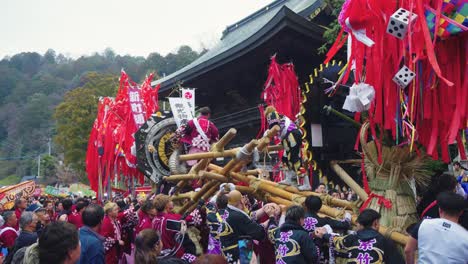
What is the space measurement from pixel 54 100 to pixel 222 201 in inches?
2406

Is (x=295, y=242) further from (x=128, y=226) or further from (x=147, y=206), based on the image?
(x=128, y=226)

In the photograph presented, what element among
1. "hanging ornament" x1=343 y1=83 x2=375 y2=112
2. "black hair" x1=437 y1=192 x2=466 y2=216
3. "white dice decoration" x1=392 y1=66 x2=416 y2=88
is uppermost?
"white dice decoration" x1=392 y1=66 x2=416 y2=88

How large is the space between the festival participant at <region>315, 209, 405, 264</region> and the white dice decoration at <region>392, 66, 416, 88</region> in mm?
993

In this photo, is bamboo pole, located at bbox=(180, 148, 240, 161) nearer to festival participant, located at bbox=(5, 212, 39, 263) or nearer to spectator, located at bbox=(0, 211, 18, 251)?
festival participant, located at bbox=(5, 212, 39, 263)

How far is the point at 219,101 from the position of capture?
565 inches

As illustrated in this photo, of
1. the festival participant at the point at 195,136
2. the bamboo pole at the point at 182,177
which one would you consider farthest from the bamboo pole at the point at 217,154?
the festival participant at the point at 195,136

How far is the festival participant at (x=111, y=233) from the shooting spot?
5680mm

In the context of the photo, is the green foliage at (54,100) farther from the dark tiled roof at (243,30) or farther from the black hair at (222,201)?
the black hair at (222,201)

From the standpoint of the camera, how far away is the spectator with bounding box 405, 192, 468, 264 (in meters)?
2.90

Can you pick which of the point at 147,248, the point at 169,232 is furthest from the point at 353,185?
the point at 147,248

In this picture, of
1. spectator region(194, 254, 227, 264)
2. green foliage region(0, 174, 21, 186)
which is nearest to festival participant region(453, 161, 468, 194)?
spectator region(194, 254, 227, 264)

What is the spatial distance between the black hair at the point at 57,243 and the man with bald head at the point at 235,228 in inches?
85.7

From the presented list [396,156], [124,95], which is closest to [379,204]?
[396,156]

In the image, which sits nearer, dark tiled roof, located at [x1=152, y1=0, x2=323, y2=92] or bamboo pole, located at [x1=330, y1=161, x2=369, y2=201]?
bamboo pole, located at [x1=330, y1=161, x2=369, y2=201]
